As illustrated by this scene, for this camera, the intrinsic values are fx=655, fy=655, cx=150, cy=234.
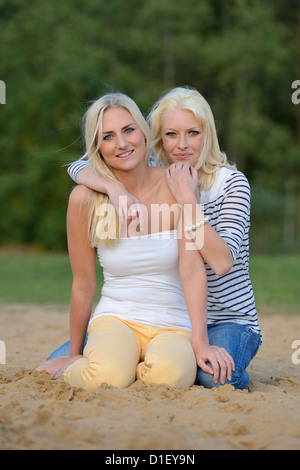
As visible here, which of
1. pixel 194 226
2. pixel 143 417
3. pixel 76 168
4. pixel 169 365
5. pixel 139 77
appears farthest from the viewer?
pixel 139 77

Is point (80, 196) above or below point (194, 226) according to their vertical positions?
above

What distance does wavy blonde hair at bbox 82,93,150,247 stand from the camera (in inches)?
136

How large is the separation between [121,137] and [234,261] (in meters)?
0.89

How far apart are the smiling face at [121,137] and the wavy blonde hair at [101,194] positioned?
0.02 meters

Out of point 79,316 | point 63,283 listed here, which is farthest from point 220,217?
point 63,283

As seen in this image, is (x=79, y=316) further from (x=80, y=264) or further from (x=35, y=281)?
(x=35, y=281)

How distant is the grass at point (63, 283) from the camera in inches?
333

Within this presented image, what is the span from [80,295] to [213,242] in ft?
2.72

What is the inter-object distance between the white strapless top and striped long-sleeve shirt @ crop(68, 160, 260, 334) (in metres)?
0.21

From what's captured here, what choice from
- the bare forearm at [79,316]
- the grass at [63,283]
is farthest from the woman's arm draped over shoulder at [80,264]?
the grass at [63,283]

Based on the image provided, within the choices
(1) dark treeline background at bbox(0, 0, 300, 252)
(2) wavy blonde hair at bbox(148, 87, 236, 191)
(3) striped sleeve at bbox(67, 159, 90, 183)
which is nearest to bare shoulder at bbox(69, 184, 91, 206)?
(3) striped sleeve at bbox(67, 159, 90, 183)

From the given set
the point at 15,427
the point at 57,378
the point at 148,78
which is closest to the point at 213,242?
the point at 57,378

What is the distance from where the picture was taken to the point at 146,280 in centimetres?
343
